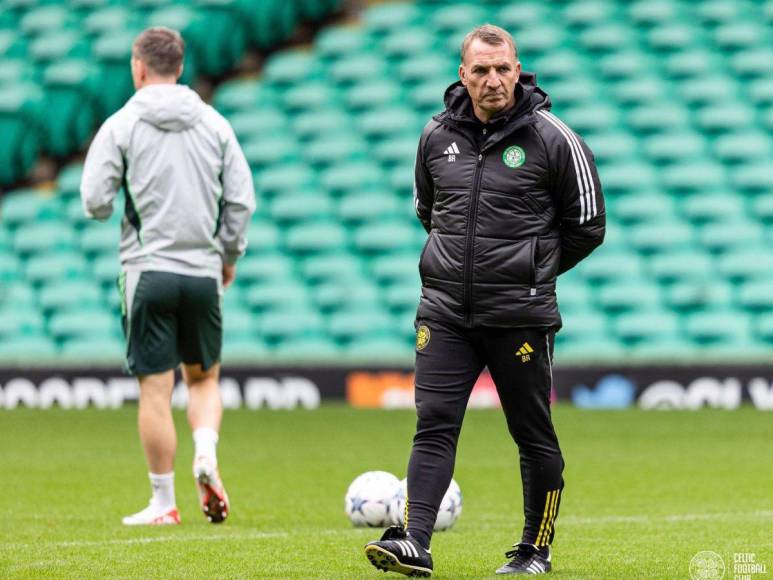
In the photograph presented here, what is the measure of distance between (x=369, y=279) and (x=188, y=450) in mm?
6074

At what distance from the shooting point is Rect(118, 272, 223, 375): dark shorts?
661 centimetres

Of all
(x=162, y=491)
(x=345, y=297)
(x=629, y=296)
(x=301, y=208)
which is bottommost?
(x=629, y=296)

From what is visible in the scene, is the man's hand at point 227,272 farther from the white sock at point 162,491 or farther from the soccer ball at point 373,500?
the soccer ball at point 373,500

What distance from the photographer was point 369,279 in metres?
16.5

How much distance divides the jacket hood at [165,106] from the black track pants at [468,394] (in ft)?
7.12

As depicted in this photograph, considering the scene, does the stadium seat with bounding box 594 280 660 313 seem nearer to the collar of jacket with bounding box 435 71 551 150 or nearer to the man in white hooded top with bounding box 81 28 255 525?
the man in white hooded top with bounding box 81 28 255 525

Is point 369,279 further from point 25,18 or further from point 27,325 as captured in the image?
point 25,18

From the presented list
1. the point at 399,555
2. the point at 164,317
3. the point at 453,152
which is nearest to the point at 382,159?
the point at 164,317

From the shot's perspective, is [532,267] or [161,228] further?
[161,228]

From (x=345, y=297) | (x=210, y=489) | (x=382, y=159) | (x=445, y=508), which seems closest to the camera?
(x=445, y=508)

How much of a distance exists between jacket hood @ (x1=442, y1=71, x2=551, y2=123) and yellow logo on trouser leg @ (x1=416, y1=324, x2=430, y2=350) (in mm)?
693

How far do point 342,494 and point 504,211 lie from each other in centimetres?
354

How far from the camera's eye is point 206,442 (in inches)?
261

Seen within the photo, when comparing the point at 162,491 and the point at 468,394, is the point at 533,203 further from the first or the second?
the point at 162,491
